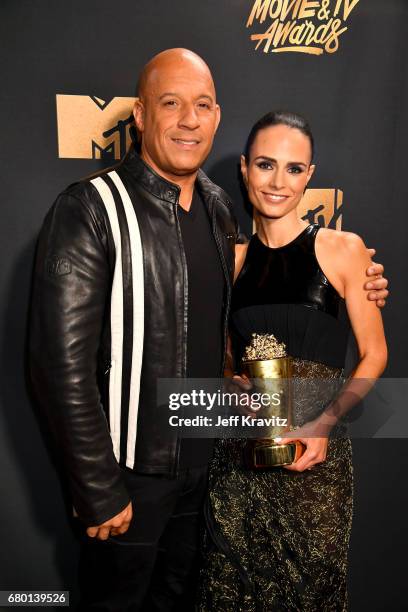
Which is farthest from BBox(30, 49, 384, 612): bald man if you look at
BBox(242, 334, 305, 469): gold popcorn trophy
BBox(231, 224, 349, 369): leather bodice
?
BBox(242, 334, 305, 469): gold popcorn trophy

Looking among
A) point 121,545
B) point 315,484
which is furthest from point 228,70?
point 121,545

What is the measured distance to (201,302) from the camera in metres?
1.60

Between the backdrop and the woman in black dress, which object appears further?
the backdrop

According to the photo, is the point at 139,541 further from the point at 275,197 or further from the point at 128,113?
the point at 128,113

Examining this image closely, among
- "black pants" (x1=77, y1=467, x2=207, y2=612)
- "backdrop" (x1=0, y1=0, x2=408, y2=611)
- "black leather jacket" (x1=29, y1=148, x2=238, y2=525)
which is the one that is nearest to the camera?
"black leather jacket" (x1=29, y1=148, x2=238, y2=525)

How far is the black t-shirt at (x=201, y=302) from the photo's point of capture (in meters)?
1.59

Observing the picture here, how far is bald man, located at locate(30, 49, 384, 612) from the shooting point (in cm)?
137

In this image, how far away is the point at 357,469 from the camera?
7.32 ft

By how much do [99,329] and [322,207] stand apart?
1048 mm

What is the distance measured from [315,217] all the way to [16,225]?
1108 millimetres

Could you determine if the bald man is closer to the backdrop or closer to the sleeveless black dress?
the sleeveless black dress

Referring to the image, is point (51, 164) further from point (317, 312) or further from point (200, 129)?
point (317, 312)

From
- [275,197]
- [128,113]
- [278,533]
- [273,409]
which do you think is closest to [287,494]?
[278,533]

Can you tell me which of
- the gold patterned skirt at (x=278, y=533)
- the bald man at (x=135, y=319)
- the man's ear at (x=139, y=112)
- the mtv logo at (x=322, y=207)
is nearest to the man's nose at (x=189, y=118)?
the bald man at (x=135, y=319)
